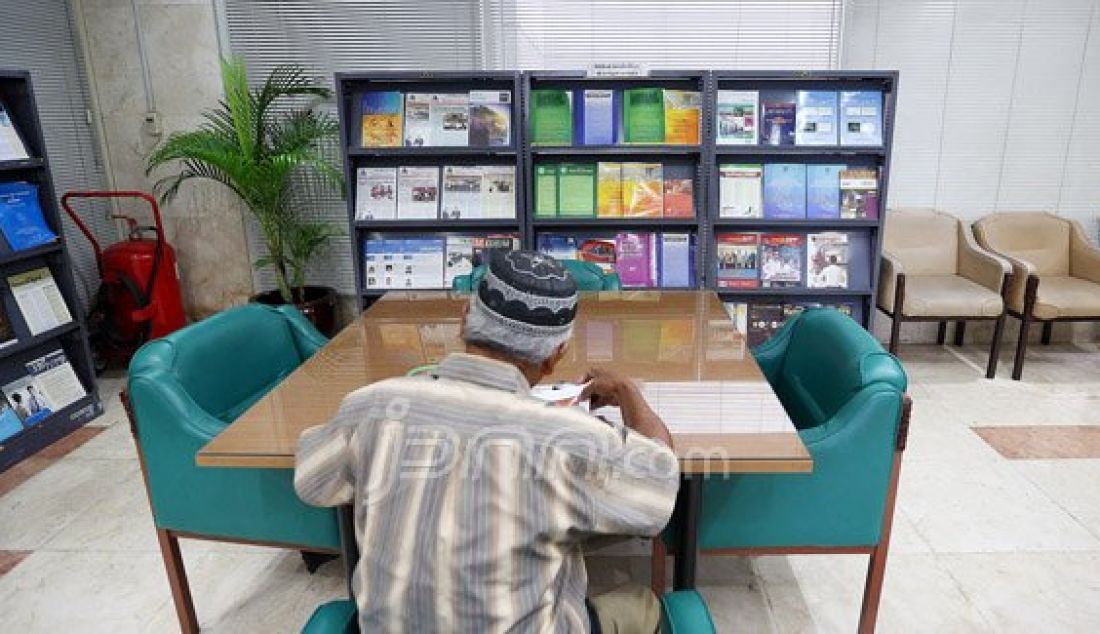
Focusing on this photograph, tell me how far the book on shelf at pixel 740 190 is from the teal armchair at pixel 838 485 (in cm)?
215

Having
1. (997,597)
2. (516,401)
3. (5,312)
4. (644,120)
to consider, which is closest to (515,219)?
(644,120)

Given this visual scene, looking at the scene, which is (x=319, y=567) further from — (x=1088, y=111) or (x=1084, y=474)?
(x=1088, y=111)

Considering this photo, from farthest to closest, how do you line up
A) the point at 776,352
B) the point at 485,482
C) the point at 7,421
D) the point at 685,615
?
the point at 7,421, the point at 776,352, the point at 685,615, the point at 485,482

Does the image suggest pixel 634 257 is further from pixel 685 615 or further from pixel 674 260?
pixel 685 615

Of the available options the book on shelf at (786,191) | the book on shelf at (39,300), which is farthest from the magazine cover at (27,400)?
the book on shelf at (786,191)

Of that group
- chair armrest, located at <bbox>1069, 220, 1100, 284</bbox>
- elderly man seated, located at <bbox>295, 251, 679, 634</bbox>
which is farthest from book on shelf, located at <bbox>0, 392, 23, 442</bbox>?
chair armrest, located at <bbox>1069, 220, 1100, 284</bbox>

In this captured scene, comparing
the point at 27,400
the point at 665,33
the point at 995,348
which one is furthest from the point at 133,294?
the point at 995,348

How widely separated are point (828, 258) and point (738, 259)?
512 millimetres

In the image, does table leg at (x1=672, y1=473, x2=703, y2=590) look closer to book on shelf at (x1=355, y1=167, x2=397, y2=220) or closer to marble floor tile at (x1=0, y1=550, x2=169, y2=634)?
marble floor tile at (x1=0, y1=550, x2=169, y2=634)

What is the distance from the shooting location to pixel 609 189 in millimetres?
3934

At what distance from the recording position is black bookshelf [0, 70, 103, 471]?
322 cm

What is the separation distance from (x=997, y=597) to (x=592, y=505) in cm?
193

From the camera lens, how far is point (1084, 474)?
2945 millimetres

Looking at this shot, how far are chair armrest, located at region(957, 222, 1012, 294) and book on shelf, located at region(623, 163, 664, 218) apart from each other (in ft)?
6.27
